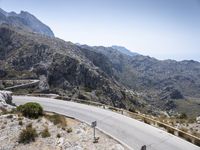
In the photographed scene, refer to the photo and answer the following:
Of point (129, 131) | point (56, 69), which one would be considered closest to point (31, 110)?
point (129, 131)

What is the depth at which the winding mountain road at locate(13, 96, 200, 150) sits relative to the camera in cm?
1897

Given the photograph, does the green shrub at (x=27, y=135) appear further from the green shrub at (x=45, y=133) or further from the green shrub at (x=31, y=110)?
the green shrub at (x=31, y=110)

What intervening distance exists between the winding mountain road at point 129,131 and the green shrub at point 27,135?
18.7 feet

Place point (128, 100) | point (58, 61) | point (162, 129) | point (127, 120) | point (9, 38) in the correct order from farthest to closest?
point (9, 38) → point (128, 100) → point (58, 61) → point (127, 120) → point (162, 129)

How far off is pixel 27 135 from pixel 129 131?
7.93m

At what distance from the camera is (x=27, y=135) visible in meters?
18.9

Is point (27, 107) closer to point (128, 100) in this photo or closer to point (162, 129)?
point (162, 129)

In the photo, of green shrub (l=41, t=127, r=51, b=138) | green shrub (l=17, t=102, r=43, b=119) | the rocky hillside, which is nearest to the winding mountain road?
green shrub (l=17, t=102, r=43, b=119)

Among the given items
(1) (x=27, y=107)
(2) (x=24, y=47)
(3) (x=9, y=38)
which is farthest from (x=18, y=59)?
(1) (x=27, y=107)

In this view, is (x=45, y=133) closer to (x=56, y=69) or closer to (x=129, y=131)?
(x=129, y=131)

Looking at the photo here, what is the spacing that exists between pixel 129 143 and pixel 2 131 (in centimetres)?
869

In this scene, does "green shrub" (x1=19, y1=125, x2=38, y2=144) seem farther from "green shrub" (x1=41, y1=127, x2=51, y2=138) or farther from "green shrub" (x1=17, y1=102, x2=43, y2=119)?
"green shrub" (x1=17, y1=102, x2=43, y2=119)

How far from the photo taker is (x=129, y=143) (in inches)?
764

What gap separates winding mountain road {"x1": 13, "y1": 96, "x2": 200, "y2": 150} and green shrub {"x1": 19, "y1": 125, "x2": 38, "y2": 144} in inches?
225
